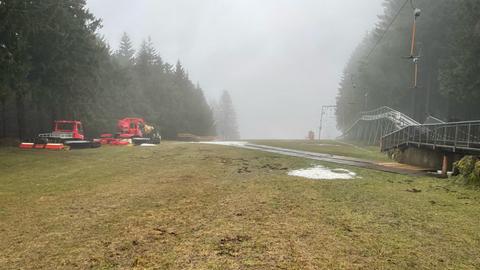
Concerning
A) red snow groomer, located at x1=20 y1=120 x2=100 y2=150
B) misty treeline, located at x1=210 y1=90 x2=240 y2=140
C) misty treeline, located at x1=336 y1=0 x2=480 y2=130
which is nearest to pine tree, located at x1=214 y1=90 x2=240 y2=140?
misty treeline, located at x1=210 y1=90 x2=240 y2=140

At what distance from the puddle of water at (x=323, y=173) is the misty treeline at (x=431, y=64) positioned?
2718cm

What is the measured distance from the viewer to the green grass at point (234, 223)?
18.4 feet

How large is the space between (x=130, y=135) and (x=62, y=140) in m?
9.80

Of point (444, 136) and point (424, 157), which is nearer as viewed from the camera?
point (444, 136)

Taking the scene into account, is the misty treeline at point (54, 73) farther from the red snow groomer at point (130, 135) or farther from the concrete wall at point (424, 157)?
the concrete wall at point (424, 157)

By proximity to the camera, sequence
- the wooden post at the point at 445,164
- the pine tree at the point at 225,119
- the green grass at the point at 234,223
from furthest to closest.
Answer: the pine tree at the point at 225,119 → the wooden post at the point at 445,164 → the green grass at the point at 234,223

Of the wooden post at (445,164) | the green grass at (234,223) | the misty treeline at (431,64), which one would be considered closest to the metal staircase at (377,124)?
the misty treeline at (431,64)

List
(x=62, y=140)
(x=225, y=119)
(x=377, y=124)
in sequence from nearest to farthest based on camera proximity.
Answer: (x=62, y=140), (x=377, y=124), (x=225, y=119)

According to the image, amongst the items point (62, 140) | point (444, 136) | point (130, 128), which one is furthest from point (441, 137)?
point (130, 128)

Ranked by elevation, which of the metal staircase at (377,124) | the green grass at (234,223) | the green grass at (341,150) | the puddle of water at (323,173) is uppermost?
the metal staircase at (377,124)

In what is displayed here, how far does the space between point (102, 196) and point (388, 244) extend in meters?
7.51

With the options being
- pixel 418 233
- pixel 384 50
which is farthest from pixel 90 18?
pixel 384 50

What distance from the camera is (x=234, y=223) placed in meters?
7.41

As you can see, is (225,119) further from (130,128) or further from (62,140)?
(62,140)
